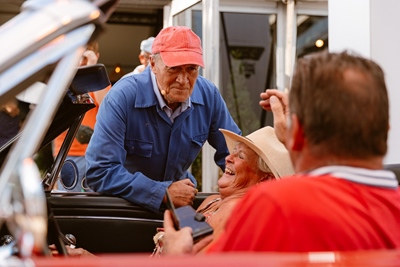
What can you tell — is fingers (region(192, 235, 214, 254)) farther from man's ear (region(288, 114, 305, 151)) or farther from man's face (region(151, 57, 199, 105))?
man's face (region(151, 57, 199, 105))

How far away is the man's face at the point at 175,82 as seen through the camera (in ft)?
13.7

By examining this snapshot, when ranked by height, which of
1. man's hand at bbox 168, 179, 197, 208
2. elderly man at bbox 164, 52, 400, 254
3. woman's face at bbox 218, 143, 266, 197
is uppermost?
elderly man at bbox 164, 52, 400, 254

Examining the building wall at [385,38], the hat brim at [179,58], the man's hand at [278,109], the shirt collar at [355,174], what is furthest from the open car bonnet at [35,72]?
the building wall at [385,38]

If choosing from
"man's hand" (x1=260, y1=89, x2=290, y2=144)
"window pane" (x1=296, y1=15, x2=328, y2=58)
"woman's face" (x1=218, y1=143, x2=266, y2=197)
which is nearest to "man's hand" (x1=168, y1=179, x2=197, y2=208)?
"woman's face" (x1=218, y1=143, x2=266, y2=197)

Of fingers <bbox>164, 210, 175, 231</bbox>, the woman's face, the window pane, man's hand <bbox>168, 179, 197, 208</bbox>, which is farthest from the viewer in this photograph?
the window pane

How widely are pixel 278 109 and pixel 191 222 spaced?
34.9 inches

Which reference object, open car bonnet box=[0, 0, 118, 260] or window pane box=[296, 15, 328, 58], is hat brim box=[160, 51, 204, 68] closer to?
open car bonnet box=[0, 0, 118, 260]

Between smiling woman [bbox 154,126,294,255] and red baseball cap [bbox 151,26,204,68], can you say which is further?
red baseball cap [bbox 151,26,204,68]

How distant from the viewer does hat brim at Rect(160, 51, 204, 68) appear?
A: 4133 mm

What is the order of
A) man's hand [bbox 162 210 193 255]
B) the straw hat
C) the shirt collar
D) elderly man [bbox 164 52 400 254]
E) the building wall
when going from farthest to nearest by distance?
the building wall
the straw hat
man's hand [bbox 162 210 193 255]
the shirt collar
elderly man [bbox 164 52 400 254]

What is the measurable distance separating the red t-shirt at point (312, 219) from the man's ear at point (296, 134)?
113mm

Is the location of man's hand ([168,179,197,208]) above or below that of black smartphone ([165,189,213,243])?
below

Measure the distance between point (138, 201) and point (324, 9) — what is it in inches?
198

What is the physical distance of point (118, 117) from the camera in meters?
4.04
